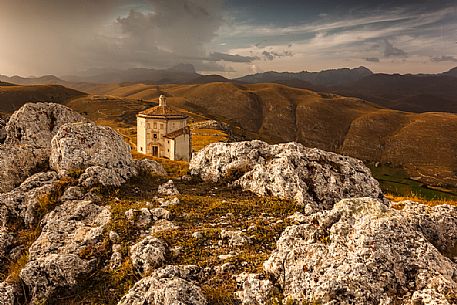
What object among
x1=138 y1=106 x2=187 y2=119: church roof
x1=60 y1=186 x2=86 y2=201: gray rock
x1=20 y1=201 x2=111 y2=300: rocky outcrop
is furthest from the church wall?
x1=20 y1=201 x2=111 y2=300: rocky outcrop

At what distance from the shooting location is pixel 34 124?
29.8m

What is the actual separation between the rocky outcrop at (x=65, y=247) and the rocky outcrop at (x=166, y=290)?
3.47m

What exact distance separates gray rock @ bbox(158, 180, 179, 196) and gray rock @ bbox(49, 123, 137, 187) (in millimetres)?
2592

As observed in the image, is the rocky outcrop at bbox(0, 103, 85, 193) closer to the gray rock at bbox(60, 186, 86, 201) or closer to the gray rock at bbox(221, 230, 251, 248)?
the gray rock at bbox(60, 186, 86, 201)

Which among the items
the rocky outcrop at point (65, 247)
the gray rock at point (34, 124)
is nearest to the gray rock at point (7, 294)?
the rocky outcrop at point (65, 247)

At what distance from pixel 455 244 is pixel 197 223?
1085cm

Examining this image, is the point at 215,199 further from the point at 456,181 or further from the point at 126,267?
the point at 456,181

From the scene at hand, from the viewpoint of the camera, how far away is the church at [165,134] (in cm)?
6906

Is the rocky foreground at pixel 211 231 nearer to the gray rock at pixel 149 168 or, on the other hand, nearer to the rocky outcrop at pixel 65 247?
the rocky outcrop at pixel 65 247

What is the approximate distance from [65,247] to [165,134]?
5616 centimetres

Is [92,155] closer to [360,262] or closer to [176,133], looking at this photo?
[360,262]

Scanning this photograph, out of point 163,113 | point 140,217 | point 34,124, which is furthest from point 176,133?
point 140,217

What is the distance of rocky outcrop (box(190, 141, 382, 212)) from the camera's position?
19.7 m

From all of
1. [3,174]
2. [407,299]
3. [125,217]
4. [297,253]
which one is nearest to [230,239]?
[297,253]
